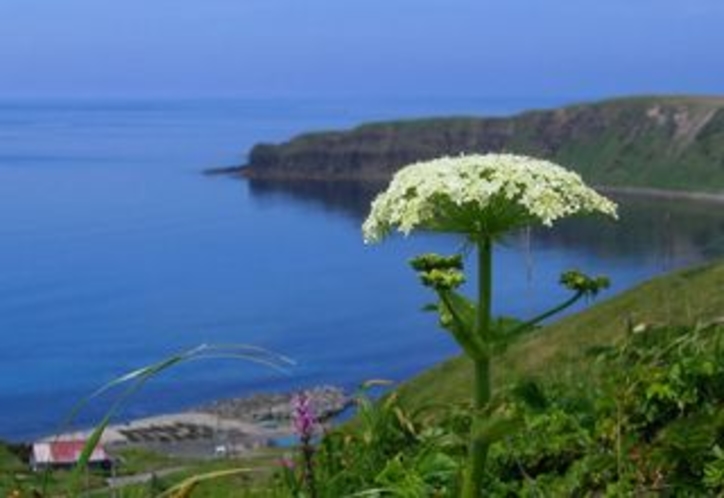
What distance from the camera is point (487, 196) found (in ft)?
13.4

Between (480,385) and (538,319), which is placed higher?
(538,319)

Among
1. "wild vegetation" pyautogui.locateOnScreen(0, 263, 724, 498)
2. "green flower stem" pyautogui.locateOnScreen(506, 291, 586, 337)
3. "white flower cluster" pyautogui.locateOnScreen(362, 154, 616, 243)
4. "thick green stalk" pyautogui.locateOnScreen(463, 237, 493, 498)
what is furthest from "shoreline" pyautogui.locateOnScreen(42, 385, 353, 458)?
"green flower stem" pyautogui.locateOnScreen(506, 291, 586, 337)

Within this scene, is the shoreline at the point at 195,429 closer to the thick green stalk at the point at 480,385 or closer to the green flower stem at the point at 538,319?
the thick green stalk at the point at 480,385

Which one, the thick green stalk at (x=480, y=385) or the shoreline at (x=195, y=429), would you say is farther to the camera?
the shoreline at (x=195, y=429)

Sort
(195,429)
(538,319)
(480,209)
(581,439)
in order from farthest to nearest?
1. (195,429)
2. (581,439)
3. (480,209)
4. (538,319)

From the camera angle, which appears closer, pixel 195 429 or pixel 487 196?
pixel 487 196

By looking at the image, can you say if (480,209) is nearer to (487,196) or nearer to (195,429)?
(487,196)

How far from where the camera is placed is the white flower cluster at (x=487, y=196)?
411 centimetres

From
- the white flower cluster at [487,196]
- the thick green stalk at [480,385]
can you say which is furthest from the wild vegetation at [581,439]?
the white flower cluster at [487,196]

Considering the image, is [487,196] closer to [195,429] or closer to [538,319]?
[538,319]

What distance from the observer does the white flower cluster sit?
4.11 metres

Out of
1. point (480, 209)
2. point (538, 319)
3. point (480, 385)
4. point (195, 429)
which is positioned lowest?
point (195, 429)

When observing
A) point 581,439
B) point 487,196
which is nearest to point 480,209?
point 487,196

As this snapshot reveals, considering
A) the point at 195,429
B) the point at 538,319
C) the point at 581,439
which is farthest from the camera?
the point at 195,429
